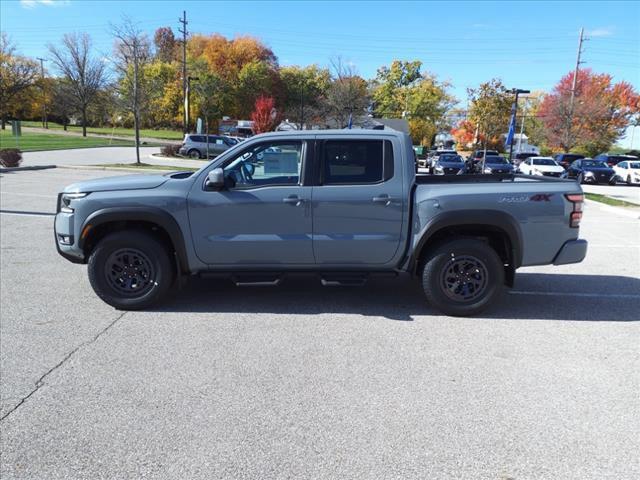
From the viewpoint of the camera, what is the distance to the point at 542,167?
28.1 metres

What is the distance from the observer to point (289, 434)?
3.05m

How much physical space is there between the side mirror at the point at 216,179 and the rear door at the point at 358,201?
0.91 meters

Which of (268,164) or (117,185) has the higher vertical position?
(268,164)

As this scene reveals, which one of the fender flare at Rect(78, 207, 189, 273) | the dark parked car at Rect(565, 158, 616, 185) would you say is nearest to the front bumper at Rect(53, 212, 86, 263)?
the fender flare at Rect(78, 207, 189, 273)

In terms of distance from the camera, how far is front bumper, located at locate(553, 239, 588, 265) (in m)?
5.09

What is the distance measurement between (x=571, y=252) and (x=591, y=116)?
170 ft

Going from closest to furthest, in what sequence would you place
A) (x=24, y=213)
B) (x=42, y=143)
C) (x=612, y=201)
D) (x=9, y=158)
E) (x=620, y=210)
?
(x=24, y=213), (x=620, y=210), (x=612, y=201), (x=9, y=158), (x=42, y=143)

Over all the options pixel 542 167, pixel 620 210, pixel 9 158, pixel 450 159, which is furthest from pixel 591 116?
pixel 9 158

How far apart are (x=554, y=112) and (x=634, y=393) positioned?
53.5m

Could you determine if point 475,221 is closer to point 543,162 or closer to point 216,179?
point 216,179

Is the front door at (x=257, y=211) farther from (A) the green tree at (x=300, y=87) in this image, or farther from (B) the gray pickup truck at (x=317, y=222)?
(A) the green tree at (x=300, y=87)

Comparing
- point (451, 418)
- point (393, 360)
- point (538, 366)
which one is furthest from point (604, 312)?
point (451, 418)

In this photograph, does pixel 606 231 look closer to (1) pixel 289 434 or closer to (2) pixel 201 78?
(1) pixel 289 434

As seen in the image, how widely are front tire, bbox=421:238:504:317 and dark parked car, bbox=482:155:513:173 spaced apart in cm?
2306
